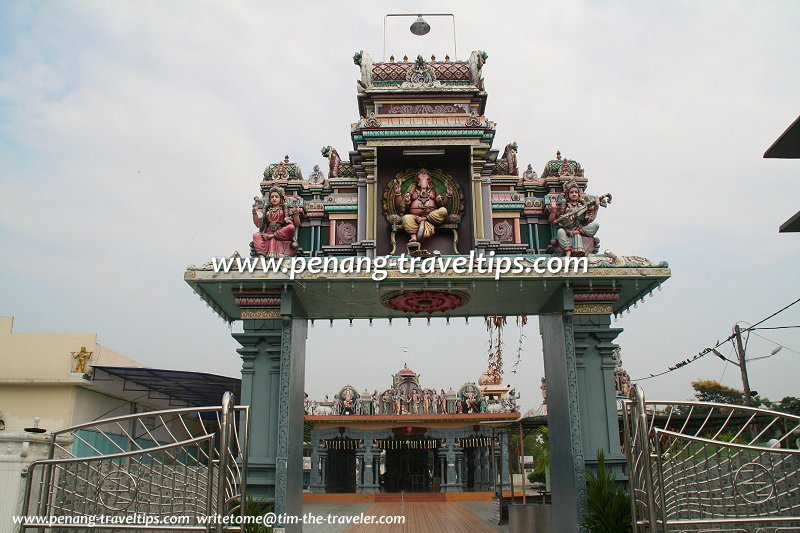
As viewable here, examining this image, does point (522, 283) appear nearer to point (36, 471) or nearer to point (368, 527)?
point (36, 471)

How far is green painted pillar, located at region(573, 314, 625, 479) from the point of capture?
11.1 m

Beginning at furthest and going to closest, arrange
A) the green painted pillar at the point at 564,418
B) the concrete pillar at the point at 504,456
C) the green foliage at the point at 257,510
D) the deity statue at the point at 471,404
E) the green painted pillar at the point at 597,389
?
1. the deity statue at the point at 471,404
2. the concrete pillar at the point at 504,456
3. the green painted pillar at the point at 597,389
4. the green painted pillar at the point at 564,418
5. the green foliage at the point at 257,510

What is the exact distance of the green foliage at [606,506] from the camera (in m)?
9.72

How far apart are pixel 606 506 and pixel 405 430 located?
2071 cm

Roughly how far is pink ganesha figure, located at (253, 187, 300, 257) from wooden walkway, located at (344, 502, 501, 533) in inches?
324

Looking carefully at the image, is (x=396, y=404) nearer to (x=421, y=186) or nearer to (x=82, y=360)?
(x=82, y=360)

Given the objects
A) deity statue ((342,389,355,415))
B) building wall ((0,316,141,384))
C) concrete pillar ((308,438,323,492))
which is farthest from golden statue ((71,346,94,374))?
deity statue ((342,389,355,415))

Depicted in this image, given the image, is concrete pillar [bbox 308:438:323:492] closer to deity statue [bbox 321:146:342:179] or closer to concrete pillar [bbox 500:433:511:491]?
concrete pillar [bbox 500:433:511:491]

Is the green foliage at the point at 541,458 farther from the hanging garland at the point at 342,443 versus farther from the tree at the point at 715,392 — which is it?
the tree at the point at 715,392

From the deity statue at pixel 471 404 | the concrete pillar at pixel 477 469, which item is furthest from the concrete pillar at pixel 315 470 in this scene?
the concrete pillar at pixel 477 469

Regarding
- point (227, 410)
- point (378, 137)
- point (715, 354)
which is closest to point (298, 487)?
point (227, 410)

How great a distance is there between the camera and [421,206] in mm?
12812

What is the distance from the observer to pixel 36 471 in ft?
24.0

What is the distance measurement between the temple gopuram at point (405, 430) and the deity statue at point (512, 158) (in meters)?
16.6
